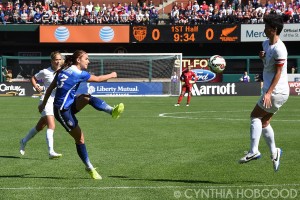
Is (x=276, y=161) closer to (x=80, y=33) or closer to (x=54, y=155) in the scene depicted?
(x=54, y=155)

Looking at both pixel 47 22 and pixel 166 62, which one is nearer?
Answer: pixel 166 62

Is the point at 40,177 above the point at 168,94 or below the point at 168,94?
above

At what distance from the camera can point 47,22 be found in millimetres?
51562

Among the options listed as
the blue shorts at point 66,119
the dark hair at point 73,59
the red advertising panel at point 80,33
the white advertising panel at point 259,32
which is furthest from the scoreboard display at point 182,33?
the blue shorts at point 66,119

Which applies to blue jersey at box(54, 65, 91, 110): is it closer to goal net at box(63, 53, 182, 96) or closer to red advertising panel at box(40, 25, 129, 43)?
A: goal net at box(63, 53, 182, 96)

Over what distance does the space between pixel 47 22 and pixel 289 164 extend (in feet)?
134

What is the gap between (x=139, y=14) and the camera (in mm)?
52344

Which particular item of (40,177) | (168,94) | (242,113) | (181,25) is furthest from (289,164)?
(181,25)

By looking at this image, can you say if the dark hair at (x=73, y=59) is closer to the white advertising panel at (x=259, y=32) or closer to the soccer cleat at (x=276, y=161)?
the soccer cleat at (x=276, y=161)

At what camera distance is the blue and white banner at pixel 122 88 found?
138ft

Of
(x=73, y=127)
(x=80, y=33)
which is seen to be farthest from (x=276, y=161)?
(x=80, y=33)

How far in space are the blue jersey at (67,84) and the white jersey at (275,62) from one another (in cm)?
266

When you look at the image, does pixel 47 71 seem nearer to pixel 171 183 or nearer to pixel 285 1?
pixel 171 183

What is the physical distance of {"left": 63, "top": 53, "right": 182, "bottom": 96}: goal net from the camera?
4284 cm
